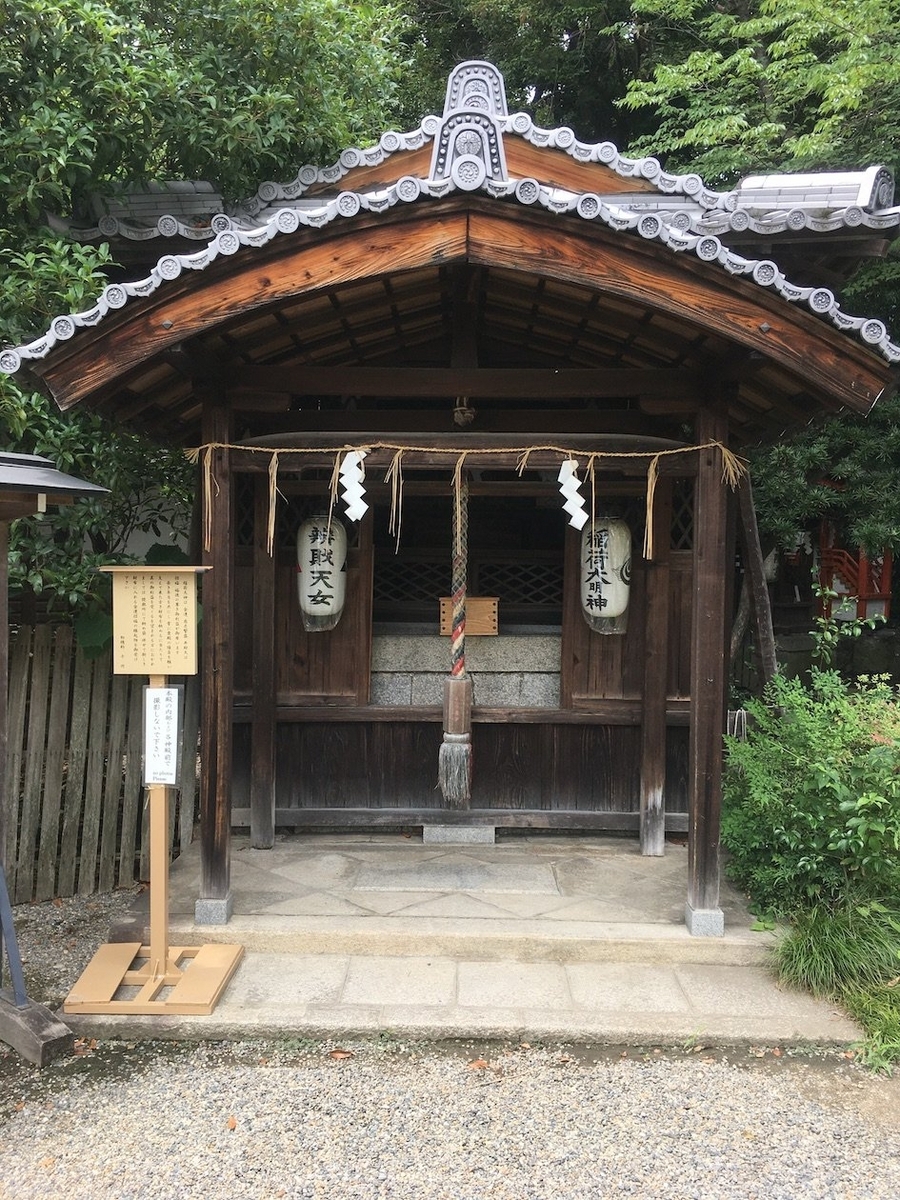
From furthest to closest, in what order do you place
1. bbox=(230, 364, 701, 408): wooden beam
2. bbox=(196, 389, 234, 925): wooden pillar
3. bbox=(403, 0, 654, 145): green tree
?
bbox=(403, 0, 654, 145): green tree → bbox=(230, 364, 701, 408): wooden beam → bbox=(196, 389, 234, 925): wooden pillar

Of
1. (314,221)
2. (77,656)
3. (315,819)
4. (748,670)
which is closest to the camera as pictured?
(314,221)

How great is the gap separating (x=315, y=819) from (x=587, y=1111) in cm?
366

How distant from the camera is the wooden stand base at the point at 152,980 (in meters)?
4.35

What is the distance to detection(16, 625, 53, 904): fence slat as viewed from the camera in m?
6.06

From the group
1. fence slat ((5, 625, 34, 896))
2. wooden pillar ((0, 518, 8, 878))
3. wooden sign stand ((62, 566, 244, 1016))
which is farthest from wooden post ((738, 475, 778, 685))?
fence slat ((5, 625, 34, 896))

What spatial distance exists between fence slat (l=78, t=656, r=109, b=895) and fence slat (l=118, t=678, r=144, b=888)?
0.18 m

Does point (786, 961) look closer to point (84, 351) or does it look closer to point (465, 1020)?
point (465, 1020)

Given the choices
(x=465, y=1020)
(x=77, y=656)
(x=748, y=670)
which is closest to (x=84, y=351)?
(x=77, y=656)

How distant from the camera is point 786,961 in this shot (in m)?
4.73

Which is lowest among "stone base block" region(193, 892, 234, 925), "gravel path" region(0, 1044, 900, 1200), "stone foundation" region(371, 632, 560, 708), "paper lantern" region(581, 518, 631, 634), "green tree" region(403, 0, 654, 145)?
"gravel path" region(0, 1044, 900, 1200)

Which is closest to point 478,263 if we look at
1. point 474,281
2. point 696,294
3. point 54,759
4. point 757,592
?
point 474,281

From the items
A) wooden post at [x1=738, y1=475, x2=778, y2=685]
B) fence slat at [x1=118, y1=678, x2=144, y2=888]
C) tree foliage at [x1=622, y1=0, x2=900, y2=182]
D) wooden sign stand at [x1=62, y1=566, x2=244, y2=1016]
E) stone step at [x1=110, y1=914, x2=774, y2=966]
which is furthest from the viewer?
tree foliage at [x1=622, y1=0, x2=900, y2=182]

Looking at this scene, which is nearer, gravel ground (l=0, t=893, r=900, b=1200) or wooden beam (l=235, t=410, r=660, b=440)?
gravel ground (l=0, t=893, r=900, b=1200)

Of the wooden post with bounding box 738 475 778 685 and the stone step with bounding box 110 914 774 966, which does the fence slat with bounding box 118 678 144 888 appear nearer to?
the stone step with bounding box 110 914 774 966
